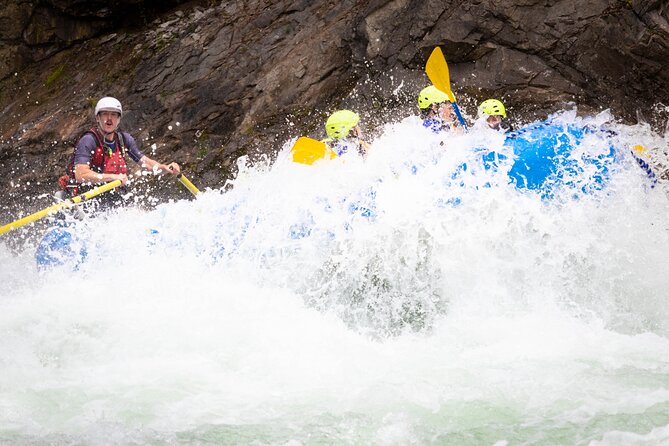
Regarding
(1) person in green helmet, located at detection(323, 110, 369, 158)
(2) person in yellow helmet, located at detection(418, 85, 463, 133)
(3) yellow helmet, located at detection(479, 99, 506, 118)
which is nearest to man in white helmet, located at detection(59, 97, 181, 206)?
(1) person in green helmet, located at detection(323, 110, 369, 158)

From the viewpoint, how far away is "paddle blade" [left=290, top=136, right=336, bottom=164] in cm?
596

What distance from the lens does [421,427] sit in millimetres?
3762

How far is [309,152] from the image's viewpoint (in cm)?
597

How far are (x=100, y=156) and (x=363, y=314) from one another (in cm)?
270

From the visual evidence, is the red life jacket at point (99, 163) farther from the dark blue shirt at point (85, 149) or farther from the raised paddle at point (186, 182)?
the raised paddle at point (186, 182)

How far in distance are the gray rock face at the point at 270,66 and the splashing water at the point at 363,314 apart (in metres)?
3.04

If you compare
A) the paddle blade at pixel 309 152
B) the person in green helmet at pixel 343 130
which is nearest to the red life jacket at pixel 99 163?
the paddle blade at pixel 309 152

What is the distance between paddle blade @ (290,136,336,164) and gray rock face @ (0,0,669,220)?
3.54m

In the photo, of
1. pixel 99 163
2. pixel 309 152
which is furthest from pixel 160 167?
pixel 309 152

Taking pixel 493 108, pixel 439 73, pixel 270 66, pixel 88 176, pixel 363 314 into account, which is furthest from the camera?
pixel 270 66

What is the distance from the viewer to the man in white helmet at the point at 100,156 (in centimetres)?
627

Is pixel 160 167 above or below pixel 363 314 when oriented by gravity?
above

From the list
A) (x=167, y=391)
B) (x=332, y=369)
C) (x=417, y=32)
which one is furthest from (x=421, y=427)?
(x=417, y=32)

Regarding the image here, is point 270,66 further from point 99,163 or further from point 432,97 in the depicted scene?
point 99,163
